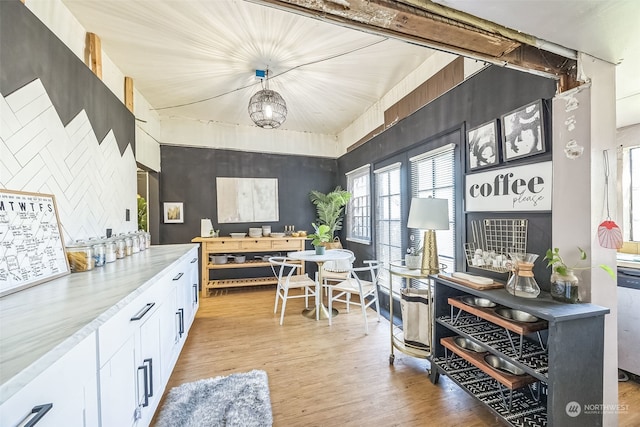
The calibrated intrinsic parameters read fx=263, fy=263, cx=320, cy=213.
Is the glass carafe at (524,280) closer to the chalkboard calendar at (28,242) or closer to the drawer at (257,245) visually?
the chalkboard calendar at (28,242)

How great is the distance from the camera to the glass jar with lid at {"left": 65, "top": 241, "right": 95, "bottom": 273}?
1587mm

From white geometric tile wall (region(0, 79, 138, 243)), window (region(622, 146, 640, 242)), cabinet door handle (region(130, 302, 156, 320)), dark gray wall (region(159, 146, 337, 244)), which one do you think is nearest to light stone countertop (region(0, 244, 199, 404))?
cabinet door handle (region(130, 302, 156, 320))

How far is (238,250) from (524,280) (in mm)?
3861

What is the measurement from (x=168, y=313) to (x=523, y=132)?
8.90 feet

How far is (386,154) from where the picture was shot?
3.43 meters

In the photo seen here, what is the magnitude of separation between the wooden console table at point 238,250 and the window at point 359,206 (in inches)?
35.7

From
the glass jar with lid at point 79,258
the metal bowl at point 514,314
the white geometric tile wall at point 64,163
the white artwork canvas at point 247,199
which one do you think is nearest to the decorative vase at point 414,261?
the metal bowl at point 514,314

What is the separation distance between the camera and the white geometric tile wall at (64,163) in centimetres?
134

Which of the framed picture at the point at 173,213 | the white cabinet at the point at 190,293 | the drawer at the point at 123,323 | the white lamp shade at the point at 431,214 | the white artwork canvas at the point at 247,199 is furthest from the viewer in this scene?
the white artwork canvas at the point at 247,199

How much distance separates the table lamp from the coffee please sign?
0.24 m

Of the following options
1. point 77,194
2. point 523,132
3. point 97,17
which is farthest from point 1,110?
point 523,132

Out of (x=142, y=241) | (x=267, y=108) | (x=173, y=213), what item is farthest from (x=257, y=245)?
(x=267, y=108)

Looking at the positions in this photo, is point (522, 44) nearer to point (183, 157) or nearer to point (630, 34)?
point (630, 34)

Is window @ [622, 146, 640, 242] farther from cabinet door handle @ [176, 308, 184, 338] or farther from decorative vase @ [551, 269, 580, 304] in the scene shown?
cabinet door handle @ [176, 308, 184, 338]
